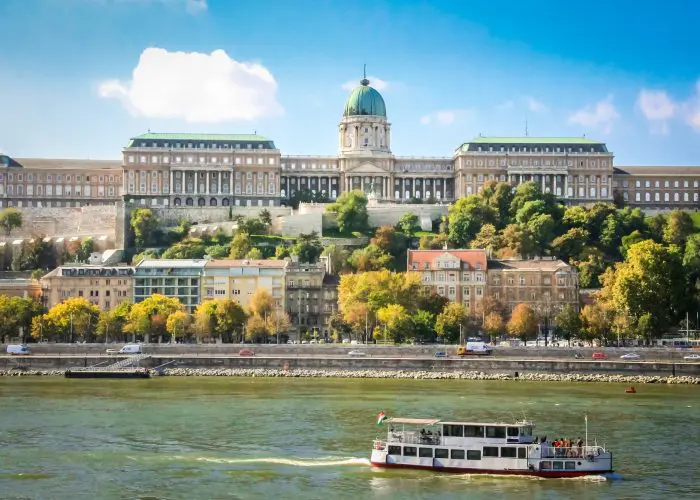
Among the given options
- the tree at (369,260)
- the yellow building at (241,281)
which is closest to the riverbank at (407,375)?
the yellow building at (241,281)

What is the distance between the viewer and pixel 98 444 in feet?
185

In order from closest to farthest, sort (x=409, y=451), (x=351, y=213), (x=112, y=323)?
(x=409, y=451), (x=112, y=323), (x=351, y=213)

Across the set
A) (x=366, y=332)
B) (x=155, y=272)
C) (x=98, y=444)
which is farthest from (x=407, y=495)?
(x=155, y=272)

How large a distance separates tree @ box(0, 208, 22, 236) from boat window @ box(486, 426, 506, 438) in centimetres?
10184

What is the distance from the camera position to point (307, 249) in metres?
131

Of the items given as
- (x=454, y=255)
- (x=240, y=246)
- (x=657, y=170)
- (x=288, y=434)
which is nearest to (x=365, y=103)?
(x=657, y=170)

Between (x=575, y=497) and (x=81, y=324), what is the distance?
210 ft

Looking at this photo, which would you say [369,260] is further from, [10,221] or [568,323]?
[10,221]

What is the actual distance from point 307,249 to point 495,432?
80.4 m

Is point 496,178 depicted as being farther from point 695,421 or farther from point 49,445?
point 49,445

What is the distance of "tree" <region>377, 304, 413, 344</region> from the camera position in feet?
323

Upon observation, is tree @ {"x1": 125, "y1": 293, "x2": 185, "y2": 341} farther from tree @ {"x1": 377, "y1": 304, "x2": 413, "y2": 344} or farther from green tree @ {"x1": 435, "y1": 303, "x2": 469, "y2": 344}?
green tree @ {"x1": 435, "y1": 303, "x2": 469, "y2": 344}

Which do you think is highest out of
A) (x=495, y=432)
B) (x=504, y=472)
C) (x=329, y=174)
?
(x=329, y=174)

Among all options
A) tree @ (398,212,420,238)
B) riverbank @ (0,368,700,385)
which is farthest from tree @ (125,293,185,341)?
tree @ (398,212,420,238)
